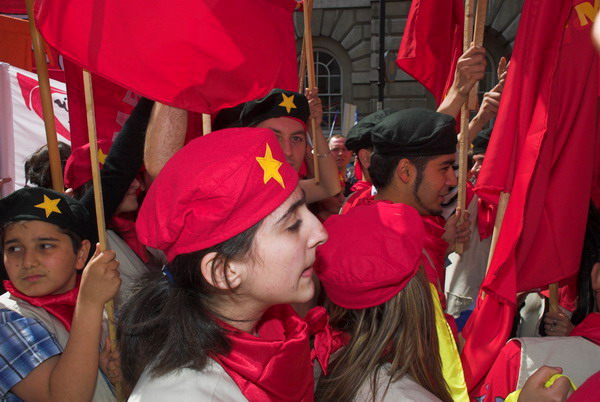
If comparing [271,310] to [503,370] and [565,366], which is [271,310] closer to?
[503,370]

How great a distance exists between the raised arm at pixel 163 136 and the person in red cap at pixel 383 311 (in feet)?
2.21

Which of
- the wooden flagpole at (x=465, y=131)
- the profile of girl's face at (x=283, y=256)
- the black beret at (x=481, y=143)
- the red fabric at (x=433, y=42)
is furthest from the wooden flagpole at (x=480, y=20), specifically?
the black beret at (x=481, y=143)

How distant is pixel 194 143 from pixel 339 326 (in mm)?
817

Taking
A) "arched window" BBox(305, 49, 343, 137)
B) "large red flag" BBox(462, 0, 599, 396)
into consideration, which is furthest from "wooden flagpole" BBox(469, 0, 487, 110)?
"arched window" BBox(305, 49, 343, 137)

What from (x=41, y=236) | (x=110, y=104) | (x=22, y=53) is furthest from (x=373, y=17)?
(x=41, y=236)

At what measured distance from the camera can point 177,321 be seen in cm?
146

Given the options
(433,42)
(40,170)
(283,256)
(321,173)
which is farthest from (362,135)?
(283,256)

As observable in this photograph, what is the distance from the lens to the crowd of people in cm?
141

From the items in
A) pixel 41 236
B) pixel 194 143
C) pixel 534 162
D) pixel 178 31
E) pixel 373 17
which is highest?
pixel 178 31

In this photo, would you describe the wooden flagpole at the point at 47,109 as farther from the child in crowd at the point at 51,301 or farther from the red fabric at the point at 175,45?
the red fabric at the point at 175,45

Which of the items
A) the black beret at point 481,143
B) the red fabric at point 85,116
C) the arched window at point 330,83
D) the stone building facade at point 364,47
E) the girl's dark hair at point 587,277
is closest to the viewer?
the girl's dark hair at point 587,277

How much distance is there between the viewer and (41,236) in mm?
2162

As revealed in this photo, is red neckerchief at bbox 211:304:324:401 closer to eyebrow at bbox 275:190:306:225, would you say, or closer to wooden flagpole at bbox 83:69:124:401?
eyebrow at bbox 275:190:306:225

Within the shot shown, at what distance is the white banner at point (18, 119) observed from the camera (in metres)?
4.27
